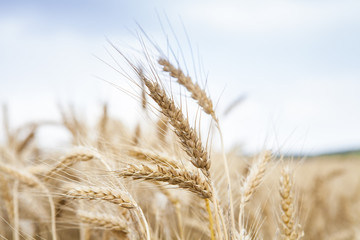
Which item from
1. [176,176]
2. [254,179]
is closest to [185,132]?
[176,176]

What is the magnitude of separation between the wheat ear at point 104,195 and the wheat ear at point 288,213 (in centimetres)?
60

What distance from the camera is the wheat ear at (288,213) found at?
4.83 ft

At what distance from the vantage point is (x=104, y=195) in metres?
1.32

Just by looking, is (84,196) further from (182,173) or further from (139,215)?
(182,173)

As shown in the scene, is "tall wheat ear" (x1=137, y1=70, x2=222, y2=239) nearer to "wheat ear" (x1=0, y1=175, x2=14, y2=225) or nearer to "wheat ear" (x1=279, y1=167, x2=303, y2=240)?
"wheat ear" (x1=279, y1=167, x2=303, y2=240)

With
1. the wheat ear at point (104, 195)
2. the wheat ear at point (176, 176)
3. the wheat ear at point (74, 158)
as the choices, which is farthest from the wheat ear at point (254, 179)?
the wheat ear at point (74, 158)

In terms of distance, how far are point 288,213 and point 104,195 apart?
72 cm

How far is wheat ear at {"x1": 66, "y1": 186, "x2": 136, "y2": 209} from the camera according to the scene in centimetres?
130

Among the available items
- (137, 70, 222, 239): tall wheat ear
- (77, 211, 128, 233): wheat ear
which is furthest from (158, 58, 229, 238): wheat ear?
(77, 211, 128, 233): wheat ear

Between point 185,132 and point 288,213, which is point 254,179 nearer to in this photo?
point 288,213

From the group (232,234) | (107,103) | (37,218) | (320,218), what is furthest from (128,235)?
(320,218)

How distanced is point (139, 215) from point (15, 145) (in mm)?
2629

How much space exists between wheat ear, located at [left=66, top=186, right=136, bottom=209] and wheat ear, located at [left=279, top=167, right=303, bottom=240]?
1.98 ft

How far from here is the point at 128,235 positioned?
150cm
